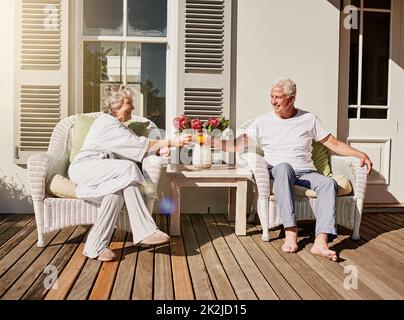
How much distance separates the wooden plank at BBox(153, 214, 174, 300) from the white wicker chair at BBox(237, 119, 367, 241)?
0.72 m

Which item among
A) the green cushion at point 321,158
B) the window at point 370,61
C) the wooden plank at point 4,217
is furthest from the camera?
the window at point 370,61

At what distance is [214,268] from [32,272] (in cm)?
100

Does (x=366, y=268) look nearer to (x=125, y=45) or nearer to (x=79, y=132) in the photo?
(x=79, y=132)

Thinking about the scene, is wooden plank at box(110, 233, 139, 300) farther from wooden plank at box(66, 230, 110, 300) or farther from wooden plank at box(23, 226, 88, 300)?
wooden plank at box(23, 226, 88, 300)

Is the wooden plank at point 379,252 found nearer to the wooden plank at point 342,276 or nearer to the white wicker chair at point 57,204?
the wooden plank at point 342,276

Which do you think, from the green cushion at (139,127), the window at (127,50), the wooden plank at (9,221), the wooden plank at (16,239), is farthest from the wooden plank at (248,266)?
the wooden plank at (9,221)

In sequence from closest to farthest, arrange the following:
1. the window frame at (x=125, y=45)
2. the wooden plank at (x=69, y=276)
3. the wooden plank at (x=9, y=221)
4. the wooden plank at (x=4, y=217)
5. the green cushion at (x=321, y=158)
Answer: the wooden plank at (x=69, y=276)
the wooden plank at (x=9, y=221)
the green cushion at (x=321, y=158)
the wooden plank at (x=4, y=217)
the window frame at (x=125, y=45)

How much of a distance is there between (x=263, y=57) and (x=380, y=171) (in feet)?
5.23

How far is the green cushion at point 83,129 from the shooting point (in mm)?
3109

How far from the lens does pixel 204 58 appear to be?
3.75m

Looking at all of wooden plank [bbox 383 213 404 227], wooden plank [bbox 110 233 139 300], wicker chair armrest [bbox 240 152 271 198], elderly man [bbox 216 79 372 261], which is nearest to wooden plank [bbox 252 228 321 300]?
elderly man [bbox 216 79 372 261]

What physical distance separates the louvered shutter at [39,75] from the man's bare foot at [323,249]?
2304mm

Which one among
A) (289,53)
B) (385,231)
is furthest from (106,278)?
(289,53)
